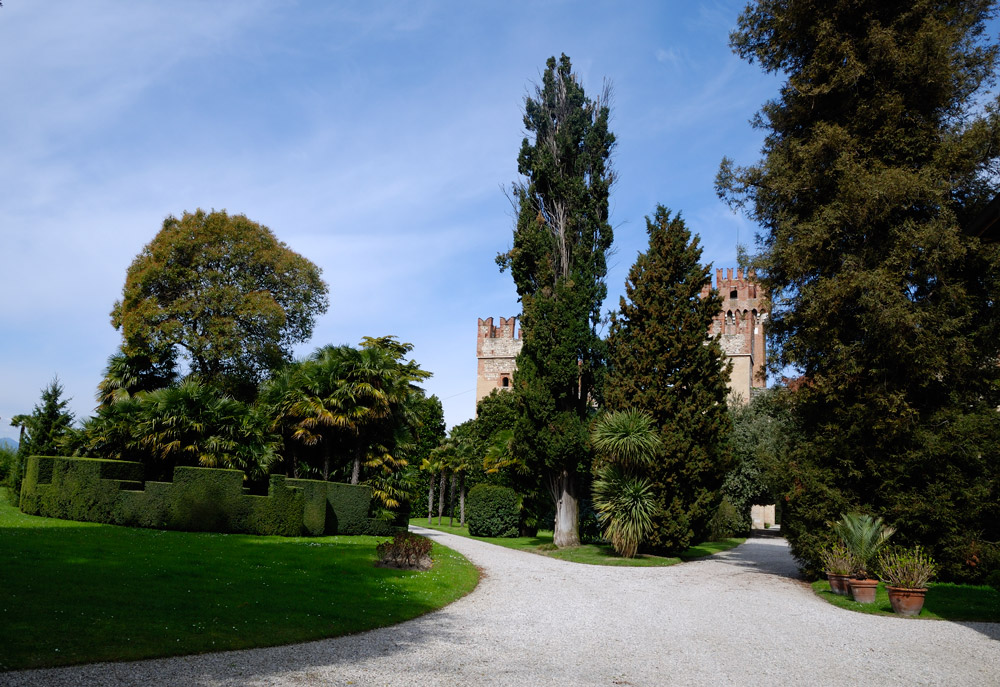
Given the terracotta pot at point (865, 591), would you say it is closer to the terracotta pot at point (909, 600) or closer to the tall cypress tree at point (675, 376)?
the terracotta pot at point (909, 600)

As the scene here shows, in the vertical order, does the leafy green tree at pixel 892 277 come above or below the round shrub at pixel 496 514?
above

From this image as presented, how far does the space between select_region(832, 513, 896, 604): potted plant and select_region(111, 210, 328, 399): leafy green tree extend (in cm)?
2401

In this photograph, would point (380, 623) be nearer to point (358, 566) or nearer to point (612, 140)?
point (358, 566)

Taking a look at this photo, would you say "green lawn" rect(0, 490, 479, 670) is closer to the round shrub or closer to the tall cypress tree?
the tall cypress tree

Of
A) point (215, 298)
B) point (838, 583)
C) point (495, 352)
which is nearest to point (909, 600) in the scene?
point (838, 583)

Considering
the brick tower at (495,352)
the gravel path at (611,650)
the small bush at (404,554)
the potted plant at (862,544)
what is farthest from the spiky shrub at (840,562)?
the brick tower at (495,352)

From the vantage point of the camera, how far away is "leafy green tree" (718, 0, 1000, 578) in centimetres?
1395

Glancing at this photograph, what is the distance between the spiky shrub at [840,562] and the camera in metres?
12.1

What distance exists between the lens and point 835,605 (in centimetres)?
1141

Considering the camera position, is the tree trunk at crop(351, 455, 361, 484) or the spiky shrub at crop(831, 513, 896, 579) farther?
the tree trunk at crop(351, 455, 361, 484)

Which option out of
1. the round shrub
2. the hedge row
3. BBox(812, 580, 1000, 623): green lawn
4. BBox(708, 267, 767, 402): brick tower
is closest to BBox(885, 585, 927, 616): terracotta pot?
BBox(812, 580, 1000, 623): green lawn

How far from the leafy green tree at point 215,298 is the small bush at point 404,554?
18.7 meters

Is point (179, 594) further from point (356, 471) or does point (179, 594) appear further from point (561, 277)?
point (561, 277)

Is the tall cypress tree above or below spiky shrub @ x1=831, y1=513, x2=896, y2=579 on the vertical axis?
above
